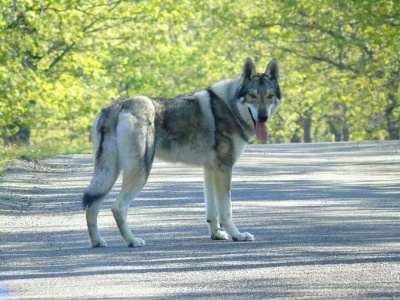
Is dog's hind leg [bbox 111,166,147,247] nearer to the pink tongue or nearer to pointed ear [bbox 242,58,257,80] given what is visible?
the pink tongue

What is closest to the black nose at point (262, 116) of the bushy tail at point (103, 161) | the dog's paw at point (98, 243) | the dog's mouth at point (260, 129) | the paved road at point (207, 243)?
the dog's mouth at point (260, 129)

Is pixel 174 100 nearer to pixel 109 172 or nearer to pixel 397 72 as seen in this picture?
pixel 109 172

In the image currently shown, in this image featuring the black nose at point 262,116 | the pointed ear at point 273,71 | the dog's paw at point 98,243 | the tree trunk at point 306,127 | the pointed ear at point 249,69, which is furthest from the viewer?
the tree trunk at point 306,127

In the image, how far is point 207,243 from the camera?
11.1m

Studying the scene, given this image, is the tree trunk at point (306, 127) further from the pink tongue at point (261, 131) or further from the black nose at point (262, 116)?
the black nose at point (262, 116)

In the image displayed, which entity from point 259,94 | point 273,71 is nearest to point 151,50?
point 273,71

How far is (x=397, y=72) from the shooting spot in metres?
39.8

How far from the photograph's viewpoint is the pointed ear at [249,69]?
11875 mm

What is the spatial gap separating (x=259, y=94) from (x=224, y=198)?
1.14m

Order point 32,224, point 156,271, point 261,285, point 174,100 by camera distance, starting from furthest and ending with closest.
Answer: point 32,224, point 174,100, point 156,271, point 261,285

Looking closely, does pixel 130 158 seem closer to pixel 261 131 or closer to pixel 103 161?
pixel 103 161

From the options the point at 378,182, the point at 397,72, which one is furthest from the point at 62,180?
the point at 397,72

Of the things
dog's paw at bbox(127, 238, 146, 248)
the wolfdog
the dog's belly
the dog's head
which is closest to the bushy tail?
the wolfdog

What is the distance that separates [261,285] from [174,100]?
3.90 metres
